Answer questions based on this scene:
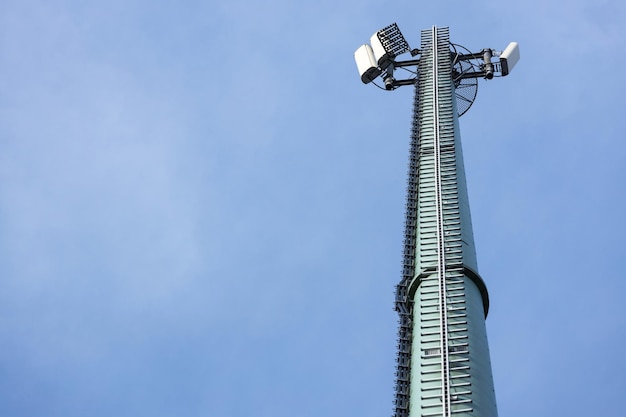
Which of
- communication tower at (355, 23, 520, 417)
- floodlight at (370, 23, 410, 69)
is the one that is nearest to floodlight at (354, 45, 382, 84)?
floodlight at (370, 23, 410, 69)

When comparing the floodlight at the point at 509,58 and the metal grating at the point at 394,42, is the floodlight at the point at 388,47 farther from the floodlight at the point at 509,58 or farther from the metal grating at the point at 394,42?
the floodlight at the point at 509,58

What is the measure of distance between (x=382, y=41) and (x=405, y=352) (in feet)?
111

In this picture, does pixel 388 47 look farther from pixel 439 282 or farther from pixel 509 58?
pixel 439 282

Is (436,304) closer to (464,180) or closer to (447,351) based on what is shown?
(447,351)

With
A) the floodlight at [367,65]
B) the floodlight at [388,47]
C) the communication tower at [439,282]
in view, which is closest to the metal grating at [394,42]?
the floodlight at [388,47]

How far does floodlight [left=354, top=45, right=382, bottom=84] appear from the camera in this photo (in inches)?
2813

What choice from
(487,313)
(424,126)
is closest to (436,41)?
(424,126)

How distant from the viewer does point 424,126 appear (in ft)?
193

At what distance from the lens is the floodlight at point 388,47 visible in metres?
71.6

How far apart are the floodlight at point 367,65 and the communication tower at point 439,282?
5.70m

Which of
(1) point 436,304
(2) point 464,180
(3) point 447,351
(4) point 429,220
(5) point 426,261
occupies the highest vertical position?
(2) point 464,180

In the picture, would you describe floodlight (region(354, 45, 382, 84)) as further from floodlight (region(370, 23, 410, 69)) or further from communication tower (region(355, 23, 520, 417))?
communication tower (region(355, 23, 520, 417))

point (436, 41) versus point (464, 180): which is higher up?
point (436, 41)

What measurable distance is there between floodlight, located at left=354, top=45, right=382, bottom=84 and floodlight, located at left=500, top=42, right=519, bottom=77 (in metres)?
9.42
